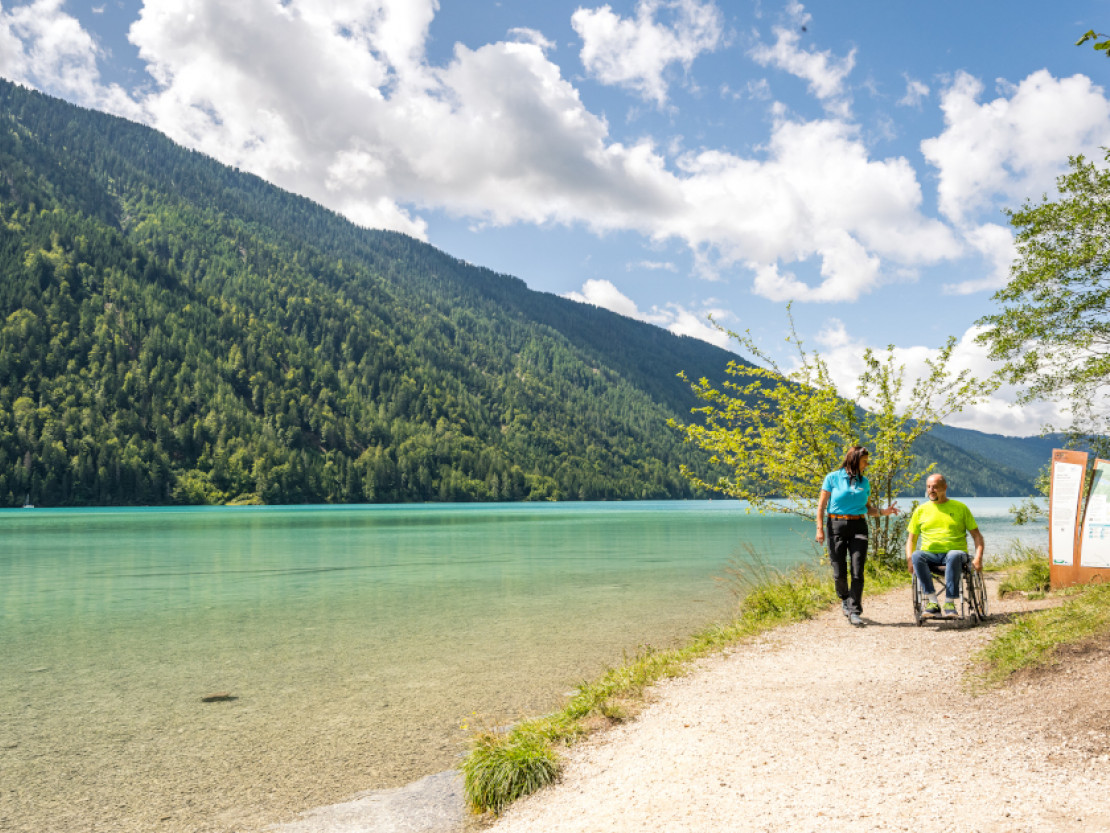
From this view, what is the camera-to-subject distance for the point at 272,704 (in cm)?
1133

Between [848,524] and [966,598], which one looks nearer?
[966,598]

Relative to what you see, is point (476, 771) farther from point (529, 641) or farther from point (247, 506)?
point (247, 506)

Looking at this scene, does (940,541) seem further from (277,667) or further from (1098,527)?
(277,667)

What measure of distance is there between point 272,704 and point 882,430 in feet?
43.9

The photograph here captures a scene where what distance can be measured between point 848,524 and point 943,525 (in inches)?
53.0

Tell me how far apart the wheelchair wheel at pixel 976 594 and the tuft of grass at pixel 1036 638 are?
51 centimetres

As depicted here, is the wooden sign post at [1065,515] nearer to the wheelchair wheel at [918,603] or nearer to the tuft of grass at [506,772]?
the wheelchair wheel at [918,603]

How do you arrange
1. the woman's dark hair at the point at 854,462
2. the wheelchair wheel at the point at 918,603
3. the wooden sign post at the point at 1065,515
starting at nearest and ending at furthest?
the wheelchair wheel at the point at 918,603
the woman's dark hair at the point at 854,462
the wooden sign post at the point at 1065,515

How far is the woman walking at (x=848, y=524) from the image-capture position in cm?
1181

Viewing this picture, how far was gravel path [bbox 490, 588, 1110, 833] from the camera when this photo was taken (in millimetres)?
4895

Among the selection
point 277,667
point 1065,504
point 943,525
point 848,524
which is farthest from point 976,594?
point 277,667

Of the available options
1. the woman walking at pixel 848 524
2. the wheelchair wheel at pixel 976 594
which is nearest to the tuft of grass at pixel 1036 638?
the wheelchair wheel at pixel 976 594

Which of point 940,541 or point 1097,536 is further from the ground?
point 940,541

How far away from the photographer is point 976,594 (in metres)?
11.2
